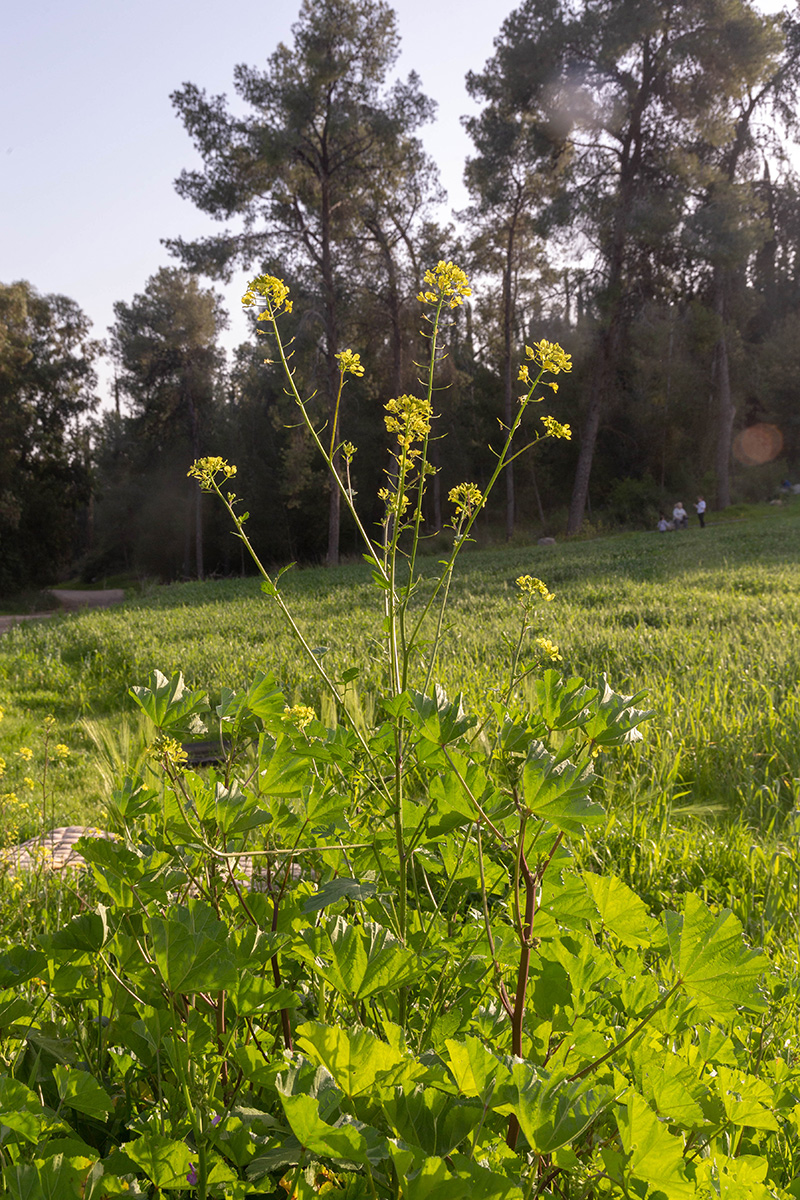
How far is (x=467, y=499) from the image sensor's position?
1464 millimetres

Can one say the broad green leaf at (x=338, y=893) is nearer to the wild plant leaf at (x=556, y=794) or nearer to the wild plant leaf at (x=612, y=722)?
the wild plant leaf at (x=556, y=794)

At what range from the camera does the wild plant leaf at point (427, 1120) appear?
0.71m

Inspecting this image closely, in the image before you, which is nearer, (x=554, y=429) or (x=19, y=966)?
(x=19, y=966)

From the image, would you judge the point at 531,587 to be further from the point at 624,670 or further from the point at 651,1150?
the point at 624,670

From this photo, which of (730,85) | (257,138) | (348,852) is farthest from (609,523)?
(348,852)

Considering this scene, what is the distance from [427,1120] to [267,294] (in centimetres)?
122

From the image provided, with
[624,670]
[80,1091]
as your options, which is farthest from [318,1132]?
[624,670]

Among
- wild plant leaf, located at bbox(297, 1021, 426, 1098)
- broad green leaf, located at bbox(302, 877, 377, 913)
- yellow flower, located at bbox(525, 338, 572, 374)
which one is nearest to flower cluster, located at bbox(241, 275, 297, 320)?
yellow flower, located at bbox(525, 338, 572, 374)

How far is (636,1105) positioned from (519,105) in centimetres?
2586

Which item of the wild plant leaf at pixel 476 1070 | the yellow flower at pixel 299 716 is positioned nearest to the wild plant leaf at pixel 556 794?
the wild plant leaf at pixel 476 1070

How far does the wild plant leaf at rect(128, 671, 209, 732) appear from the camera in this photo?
110 centimetres

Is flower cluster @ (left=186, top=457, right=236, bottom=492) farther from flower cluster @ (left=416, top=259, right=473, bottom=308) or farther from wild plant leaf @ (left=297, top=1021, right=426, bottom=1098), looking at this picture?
wild plant leaf @ (left=297, top=1021, right=426, bottom=1098)

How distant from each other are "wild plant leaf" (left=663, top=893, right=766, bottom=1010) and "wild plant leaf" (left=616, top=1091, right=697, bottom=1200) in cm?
14

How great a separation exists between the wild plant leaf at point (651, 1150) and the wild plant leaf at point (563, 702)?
406 mm
